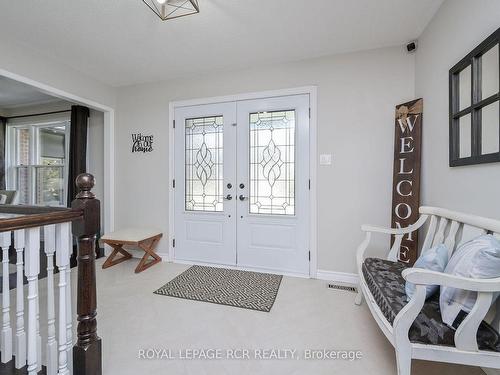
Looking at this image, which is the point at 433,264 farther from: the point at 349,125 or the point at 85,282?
the point at 85,282

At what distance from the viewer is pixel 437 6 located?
194 centimetres

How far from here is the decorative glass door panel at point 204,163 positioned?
310 centimetres

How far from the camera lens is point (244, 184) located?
2.97 metres

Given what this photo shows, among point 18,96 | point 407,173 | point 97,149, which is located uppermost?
point 18,96

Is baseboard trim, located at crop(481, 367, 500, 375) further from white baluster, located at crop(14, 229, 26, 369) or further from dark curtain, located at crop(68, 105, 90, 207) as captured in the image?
dark curtain, located at crop(68, 105, 90, 207)

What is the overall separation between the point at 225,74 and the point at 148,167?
5.54ft

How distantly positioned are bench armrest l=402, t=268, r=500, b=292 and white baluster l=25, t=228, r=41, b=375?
167 centimetres

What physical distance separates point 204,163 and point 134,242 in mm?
1285

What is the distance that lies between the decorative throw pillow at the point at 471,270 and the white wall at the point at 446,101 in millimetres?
324

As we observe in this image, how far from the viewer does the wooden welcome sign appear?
2.25 m

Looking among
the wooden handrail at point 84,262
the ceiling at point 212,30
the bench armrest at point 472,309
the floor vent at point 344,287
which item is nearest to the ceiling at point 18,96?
the ceiling at point 212,30

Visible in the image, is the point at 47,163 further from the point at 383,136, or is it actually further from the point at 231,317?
the point at 383,136

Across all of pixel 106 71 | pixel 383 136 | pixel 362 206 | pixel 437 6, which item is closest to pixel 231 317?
pixel 362 206

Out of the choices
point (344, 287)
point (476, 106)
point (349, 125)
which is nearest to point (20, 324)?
point (344, 287)
